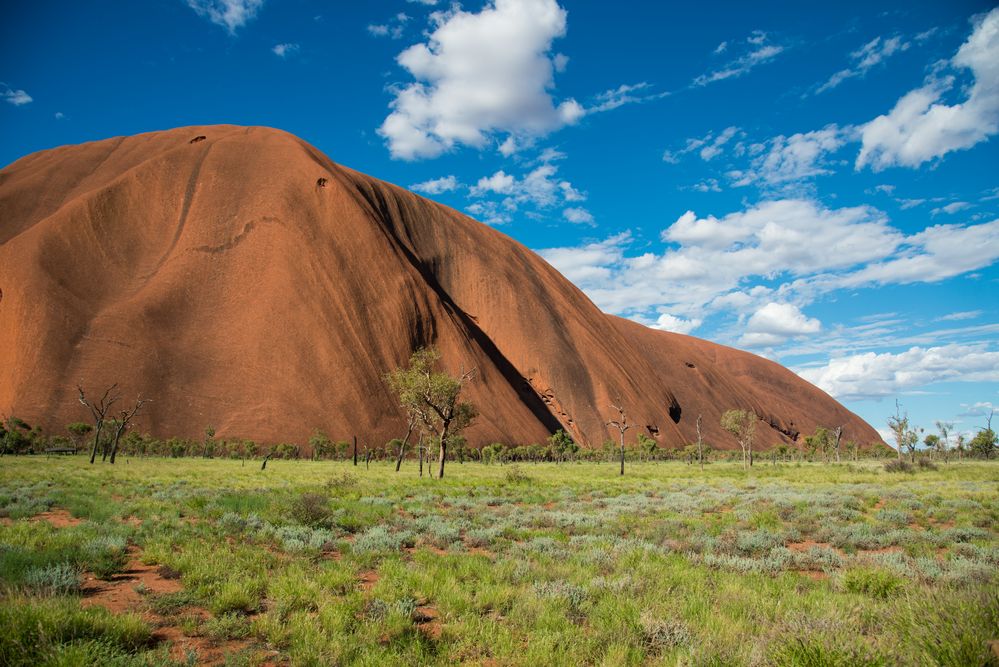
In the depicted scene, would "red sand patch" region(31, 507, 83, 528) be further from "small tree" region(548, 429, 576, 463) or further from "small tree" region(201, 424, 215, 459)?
"small tree" region(548, 429, 576, 463)

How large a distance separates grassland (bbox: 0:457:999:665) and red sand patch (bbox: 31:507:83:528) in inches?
6.1

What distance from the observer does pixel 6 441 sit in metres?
48.7

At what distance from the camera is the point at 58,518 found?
13.2 metres

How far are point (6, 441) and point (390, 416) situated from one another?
3927 cm

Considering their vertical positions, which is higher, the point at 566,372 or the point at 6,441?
the point at 566,372

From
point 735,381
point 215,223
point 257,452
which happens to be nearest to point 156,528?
point 257,452

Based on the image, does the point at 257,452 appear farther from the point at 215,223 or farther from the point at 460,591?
the point at 460,591

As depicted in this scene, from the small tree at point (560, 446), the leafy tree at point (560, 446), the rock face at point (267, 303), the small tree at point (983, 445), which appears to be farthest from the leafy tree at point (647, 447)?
the small tree at point (983, 445)

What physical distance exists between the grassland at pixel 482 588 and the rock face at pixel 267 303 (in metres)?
55.7

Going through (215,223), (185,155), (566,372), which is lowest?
(566,372)

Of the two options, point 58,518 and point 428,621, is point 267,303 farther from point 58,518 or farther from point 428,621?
point 428,621

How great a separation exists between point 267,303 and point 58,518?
6415 cm

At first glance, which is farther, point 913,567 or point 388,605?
point 913,567

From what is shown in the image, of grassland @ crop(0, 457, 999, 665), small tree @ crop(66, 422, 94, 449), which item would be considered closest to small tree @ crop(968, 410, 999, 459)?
grassland @ crop(0, 457, 999, 665)
